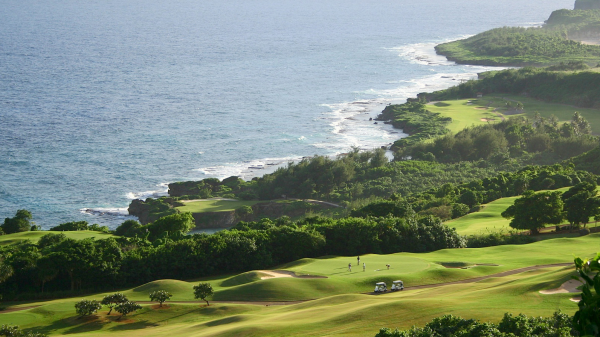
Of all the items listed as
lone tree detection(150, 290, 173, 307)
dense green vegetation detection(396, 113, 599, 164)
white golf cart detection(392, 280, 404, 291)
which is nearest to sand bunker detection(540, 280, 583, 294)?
white golf cart detection(392, 280, 404, 291)

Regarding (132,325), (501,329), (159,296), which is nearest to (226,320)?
(132,325)

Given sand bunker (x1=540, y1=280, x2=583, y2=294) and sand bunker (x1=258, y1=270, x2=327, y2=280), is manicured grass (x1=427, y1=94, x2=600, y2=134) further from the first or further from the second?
sand bunker (x1=540, y1=280, x2=583, y2=294)

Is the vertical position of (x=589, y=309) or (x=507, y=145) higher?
(x=507, y=145)

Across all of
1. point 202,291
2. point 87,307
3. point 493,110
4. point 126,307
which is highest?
point 493,110

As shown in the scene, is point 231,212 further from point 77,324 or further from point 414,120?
point 414,120

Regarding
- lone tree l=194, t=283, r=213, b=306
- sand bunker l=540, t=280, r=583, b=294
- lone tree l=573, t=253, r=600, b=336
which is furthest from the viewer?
lone tree l=194, t=283, r=213, b=306

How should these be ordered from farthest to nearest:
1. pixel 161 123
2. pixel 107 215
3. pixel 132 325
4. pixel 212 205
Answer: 1. pixel 161 123
2. pixel 107 215
3. pixel 212 205
4. pixel 132 325
